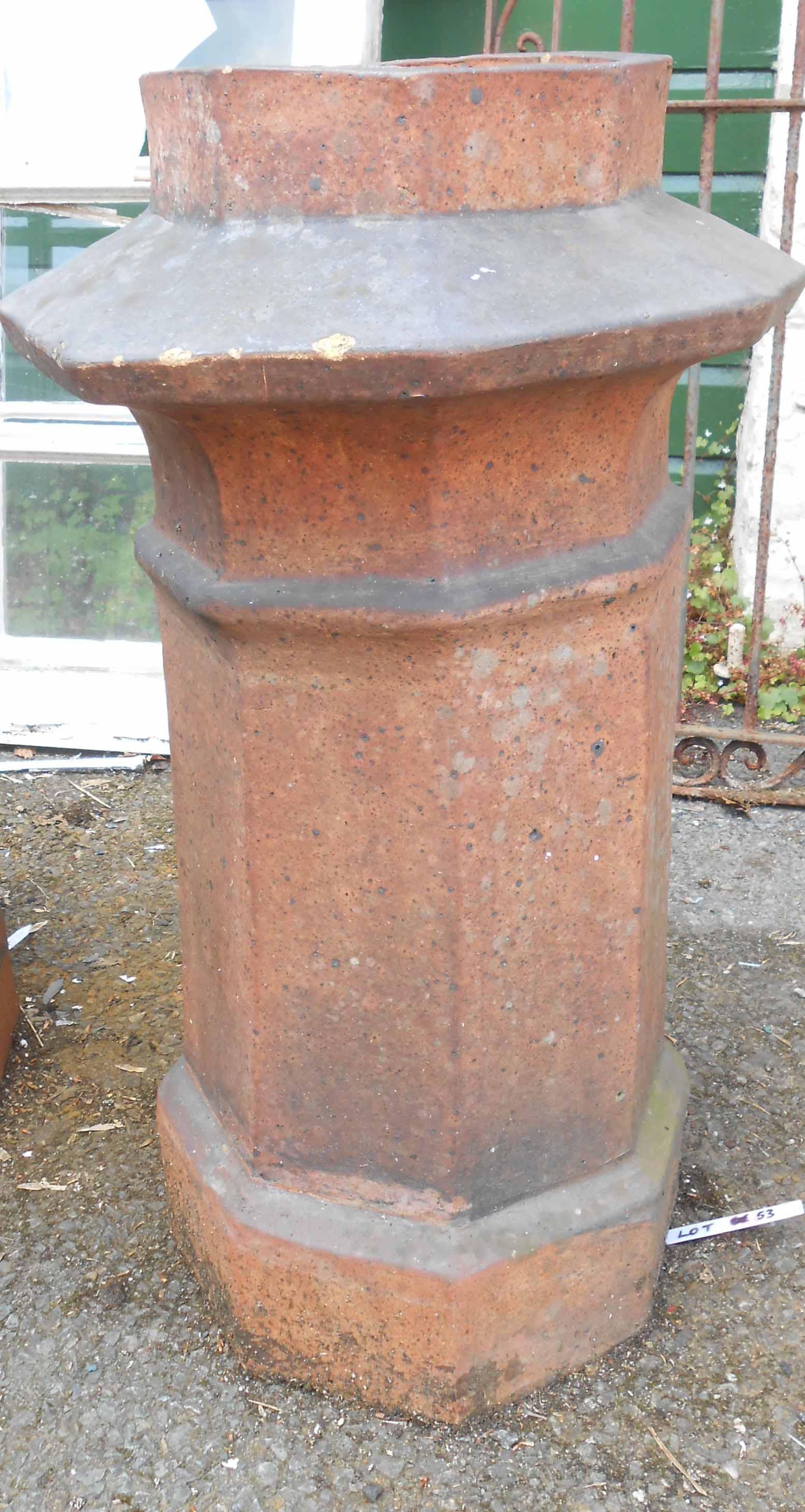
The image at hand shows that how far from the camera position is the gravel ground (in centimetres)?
171

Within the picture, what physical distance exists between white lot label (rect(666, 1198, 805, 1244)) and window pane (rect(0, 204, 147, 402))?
2.65 metres

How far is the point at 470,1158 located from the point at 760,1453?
0.52m

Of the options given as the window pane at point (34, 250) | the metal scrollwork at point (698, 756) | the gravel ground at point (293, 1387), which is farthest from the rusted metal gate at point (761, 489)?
the window pane at point (34, 250)

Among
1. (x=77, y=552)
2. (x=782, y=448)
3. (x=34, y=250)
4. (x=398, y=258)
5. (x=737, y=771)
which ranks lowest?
(x=737, y=771)

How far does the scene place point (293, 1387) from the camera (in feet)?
6.11

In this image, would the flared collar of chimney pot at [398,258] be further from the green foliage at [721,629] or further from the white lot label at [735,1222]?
the green foliage at [721,629]

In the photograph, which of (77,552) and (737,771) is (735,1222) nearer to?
(737,771)

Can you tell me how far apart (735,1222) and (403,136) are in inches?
64.5

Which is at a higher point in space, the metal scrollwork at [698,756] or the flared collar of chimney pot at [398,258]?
the flared collar of chimney pot at [398,258]

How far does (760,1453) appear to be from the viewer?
68.6 inches

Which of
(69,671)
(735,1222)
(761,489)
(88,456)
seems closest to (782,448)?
(761,489)

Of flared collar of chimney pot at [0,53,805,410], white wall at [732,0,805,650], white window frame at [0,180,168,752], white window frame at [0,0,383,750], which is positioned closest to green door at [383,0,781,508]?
white wall at [732,0,805,650]

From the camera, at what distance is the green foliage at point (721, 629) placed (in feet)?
13.1

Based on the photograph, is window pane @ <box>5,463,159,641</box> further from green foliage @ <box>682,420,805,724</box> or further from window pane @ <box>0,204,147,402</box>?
green foliage @ <box>682,420,805,724</box>
